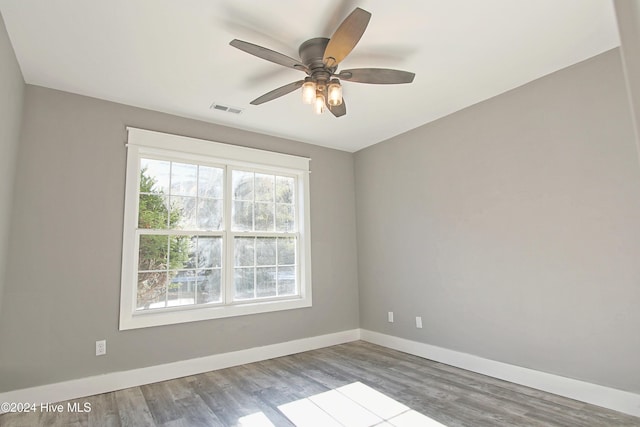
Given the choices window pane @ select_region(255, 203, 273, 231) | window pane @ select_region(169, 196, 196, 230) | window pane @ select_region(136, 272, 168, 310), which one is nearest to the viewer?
window pane @ select_region(136, 272, 168, 310)

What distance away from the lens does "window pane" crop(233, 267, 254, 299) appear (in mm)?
3902

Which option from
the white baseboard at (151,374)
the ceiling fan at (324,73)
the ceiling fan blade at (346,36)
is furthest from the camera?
the white baseboard at (151,374)

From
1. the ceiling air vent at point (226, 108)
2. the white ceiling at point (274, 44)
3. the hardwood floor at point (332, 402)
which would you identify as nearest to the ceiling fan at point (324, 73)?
the white ceiling at point (274, 44)

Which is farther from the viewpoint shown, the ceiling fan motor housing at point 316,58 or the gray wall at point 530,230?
the gray wall at point 530,230

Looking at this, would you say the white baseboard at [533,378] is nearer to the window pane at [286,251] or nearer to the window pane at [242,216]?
the window pane at [286,251]

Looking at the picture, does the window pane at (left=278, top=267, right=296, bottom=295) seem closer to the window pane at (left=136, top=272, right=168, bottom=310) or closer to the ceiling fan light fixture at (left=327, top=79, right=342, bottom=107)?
the window pane at (left=136, top=272, right=168, bottom=310)

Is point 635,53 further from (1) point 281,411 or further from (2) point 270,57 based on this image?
(1) point 281,411

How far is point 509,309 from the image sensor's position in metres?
3.14

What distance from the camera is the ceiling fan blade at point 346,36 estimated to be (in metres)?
1.85

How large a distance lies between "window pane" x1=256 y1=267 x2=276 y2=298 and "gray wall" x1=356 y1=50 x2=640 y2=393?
1.51m

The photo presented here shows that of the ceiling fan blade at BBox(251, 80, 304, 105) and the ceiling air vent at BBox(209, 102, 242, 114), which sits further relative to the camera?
the ceiling air vent at BBox(209, 102, 242, 114)

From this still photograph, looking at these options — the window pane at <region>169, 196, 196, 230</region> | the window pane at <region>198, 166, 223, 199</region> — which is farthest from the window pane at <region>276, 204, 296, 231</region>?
the window pane at <region>169, 196, 196, 230</region>

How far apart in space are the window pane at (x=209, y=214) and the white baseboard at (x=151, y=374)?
1391mm

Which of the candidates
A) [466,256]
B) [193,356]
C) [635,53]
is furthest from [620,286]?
[193,356]
